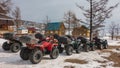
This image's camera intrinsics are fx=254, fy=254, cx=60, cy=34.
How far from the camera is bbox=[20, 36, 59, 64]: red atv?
1251cm

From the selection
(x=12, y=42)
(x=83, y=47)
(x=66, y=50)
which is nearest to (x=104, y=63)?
(x=66, y=50)

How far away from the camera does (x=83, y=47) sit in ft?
60.9

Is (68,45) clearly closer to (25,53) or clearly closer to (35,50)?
(25,53)

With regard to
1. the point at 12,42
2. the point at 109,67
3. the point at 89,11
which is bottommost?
the point at 109,67

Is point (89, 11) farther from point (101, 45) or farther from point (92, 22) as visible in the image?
point (101, 45)

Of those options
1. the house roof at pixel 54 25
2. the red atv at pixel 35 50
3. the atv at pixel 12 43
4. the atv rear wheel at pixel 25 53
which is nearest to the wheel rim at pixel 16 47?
the atv at pixel 12 43

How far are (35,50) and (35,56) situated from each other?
0.31 m

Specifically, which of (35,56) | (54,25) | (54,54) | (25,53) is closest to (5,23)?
(54,25)

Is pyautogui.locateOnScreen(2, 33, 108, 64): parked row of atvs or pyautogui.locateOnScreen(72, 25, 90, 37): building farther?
pyautogui.locateOnScreen(72, 25, 90, 37): building

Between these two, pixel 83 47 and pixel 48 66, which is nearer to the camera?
pixel 48 66

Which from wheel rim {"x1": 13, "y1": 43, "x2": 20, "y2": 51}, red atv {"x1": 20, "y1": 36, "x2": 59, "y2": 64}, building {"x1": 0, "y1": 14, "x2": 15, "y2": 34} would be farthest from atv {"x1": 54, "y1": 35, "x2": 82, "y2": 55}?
building {"x1": 0, "y1": 14, "x2": 15, "y2": 34}

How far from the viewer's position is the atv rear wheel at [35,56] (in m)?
12.4

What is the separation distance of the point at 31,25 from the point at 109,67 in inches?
1490

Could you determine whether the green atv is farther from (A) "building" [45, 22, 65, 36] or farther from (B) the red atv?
(A) "building" [45, 22, 65, 36]
